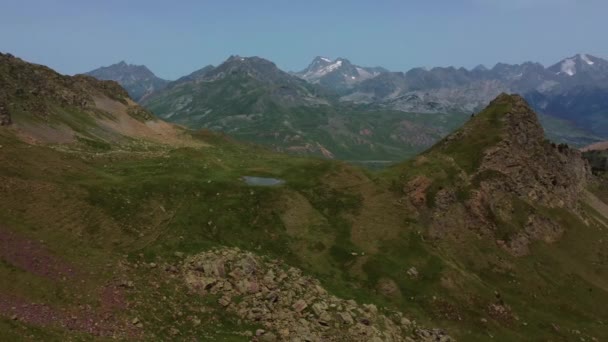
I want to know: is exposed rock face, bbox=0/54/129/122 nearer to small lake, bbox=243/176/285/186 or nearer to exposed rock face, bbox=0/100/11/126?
exposed rock face, bbox=0/100/11/126

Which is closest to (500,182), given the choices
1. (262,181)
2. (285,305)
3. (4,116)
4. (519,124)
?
(519,124)

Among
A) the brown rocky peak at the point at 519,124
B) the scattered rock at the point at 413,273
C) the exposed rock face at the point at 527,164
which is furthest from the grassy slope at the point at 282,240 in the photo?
the brown rocky peak at the point at 519,124

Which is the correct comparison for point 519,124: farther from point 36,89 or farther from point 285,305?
point 36,89

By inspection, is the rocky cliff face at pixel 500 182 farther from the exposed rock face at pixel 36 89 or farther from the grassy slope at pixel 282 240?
the exposed rock face at pixel 36 89

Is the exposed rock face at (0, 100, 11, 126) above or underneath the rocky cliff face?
above

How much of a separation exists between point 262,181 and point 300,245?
2052cm

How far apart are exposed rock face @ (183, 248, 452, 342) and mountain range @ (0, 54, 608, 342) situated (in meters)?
0.23

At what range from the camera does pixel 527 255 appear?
9838 centimetres

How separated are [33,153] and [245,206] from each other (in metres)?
33.1

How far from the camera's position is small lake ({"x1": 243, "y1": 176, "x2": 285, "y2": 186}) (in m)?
93.8

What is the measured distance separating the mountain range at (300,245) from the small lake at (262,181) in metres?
0.66

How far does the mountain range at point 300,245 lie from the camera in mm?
52688

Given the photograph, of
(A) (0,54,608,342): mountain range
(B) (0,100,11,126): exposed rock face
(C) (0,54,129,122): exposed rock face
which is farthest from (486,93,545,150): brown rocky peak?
(C) (0,54,129,122): exposed rock face

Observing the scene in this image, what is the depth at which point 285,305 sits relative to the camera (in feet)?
199
